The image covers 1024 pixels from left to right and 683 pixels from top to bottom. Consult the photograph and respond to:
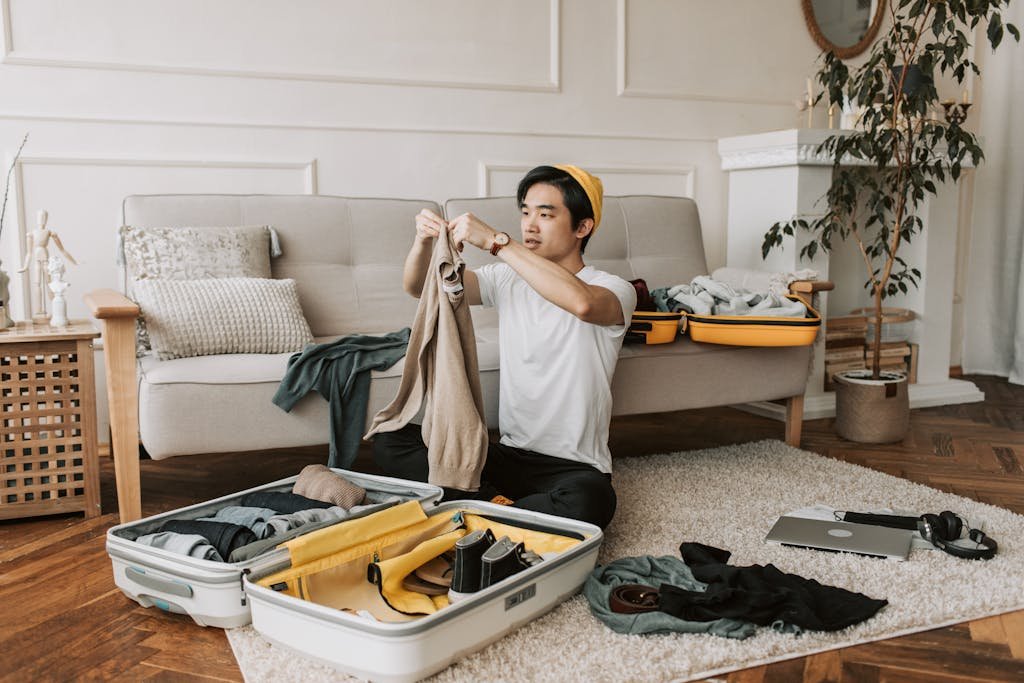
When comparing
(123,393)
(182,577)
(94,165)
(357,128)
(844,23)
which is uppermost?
(844,23)

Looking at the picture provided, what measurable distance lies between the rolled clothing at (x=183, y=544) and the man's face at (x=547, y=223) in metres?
1.01

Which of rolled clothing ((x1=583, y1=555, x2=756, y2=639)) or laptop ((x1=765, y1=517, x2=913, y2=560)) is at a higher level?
rolled clothing ((x1=583, y1=555, x2=756, y2=639))

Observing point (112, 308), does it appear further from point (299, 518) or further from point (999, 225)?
point (999, 225)

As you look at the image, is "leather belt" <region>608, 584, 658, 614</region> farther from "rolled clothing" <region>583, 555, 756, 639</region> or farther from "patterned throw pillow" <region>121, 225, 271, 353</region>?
"patterned throw pillow" <region>121, 225, 271, 353</region>

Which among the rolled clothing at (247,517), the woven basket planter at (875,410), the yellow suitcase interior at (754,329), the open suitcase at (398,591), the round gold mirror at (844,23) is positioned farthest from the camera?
the round gold mirror at (844,23)

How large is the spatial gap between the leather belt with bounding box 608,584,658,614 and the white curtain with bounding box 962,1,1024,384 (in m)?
3.44

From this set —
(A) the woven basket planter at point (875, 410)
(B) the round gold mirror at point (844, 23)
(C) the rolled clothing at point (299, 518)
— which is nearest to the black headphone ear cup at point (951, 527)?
(A) the woven basket planter at point (875, 410)

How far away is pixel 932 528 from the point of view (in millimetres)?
2170

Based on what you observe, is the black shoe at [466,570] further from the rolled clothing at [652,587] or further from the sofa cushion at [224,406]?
the sofa cushion at [224,406]

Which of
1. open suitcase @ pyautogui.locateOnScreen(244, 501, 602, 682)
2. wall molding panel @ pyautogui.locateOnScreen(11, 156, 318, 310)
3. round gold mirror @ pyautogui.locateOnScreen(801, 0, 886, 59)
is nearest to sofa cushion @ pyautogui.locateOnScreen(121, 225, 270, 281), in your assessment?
wall molding panel @ pyautogui.locateOnScreen(11, 156, 318, 310)

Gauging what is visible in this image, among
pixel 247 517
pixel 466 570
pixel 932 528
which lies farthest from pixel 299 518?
pixel 932 528

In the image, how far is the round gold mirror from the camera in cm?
431

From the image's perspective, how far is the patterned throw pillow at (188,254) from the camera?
2.68 meters

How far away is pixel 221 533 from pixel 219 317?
36.3 inches
